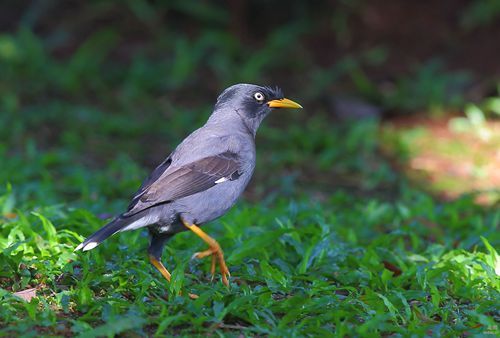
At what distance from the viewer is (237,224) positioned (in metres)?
6.20

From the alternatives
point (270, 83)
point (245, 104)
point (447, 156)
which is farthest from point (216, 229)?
point (270, 83)

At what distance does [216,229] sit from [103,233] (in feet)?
6.17

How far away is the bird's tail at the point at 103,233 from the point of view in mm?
4664

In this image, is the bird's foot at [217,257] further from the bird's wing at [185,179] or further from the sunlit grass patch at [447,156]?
the sunlit grass patch at [447,156]

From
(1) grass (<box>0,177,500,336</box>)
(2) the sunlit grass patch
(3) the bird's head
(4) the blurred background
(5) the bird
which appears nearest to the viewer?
(1) grass (<box>0,177,500,336</box>)

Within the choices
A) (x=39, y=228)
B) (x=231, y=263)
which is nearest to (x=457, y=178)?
(x=231, y=263)

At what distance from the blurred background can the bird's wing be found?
1.80 meters

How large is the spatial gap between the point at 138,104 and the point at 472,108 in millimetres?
3808

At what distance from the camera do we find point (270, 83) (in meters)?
10.8

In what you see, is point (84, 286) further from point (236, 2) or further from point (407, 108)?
point (236, 2)

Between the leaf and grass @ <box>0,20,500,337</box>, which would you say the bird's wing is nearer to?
grass @ <box>0,20,500,337</box>

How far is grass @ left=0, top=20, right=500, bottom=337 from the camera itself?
4.45 metres

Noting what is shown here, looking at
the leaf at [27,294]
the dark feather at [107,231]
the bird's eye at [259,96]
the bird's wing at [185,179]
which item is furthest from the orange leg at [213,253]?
the bird's eye at [259,96]

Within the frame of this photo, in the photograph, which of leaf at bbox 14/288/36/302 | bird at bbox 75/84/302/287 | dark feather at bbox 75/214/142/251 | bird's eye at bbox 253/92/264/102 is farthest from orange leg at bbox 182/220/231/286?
bird's eye at bbox 253/92/264/102
